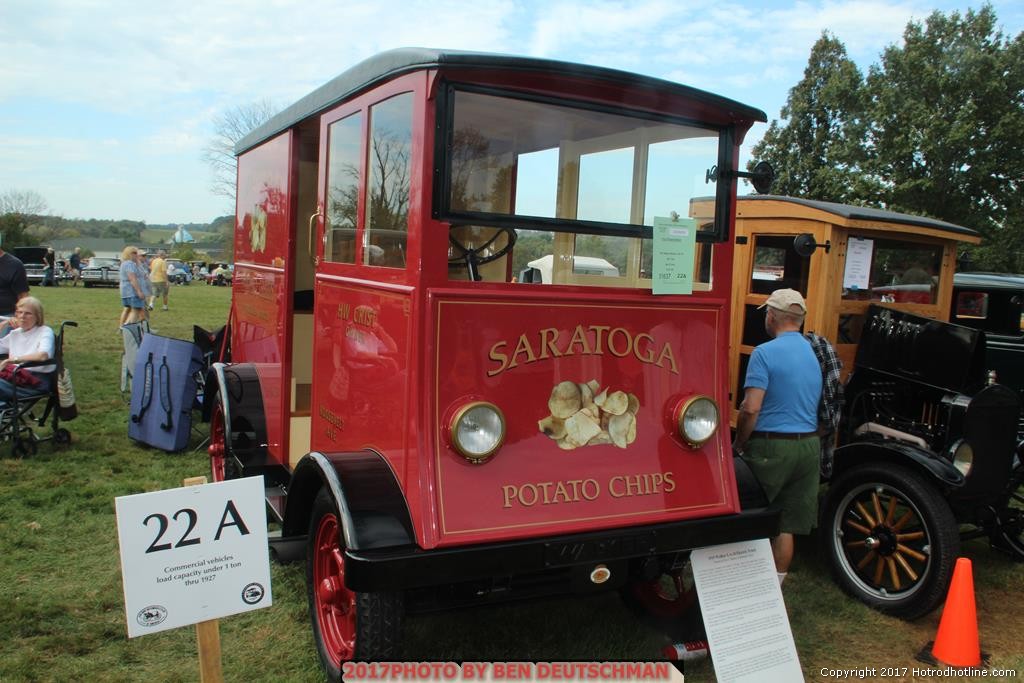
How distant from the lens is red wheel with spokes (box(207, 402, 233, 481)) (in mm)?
5471

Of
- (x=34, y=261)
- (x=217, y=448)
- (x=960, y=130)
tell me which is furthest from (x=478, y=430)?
(x=34, y=261)

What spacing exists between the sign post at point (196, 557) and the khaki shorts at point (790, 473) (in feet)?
7.49

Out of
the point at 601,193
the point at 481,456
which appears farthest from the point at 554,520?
the point at 601,193

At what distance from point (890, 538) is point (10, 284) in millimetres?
7205

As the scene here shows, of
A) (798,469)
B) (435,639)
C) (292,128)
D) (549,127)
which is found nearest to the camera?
(549,127)

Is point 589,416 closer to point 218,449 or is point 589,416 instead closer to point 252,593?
point 252,593

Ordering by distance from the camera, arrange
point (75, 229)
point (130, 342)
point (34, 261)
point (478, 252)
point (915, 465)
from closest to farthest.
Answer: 1. point (478, 252)
2. point (915, 465)
3. point (130, 342)
4. point (34, 261)
5. point (75, 229)

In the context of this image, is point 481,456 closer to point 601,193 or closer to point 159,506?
point 159,506

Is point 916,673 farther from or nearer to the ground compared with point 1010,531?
nearer to the ground

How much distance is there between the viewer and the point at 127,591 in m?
2.19

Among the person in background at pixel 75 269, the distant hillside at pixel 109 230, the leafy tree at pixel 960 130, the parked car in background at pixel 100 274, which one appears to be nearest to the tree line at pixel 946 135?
the leafy tree at pixel 960 130

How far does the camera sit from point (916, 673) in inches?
138

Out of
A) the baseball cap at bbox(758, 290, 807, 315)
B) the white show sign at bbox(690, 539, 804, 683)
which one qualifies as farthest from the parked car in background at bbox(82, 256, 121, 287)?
the white show sign at bbox(690, 539, 804, 683)

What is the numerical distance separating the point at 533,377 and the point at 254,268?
115 inches
